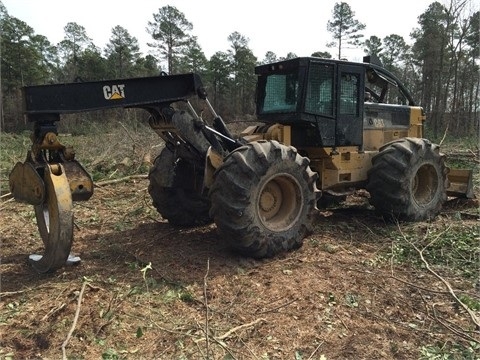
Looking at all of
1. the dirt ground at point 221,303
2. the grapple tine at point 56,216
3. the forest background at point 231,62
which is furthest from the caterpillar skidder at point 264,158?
the forest background at point 231,62

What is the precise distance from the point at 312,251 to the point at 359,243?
0.81 metres

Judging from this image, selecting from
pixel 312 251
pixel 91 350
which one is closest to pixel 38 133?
pixel 91 350

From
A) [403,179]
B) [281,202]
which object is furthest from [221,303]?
[403,179]

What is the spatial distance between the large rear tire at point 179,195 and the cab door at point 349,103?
2.24m

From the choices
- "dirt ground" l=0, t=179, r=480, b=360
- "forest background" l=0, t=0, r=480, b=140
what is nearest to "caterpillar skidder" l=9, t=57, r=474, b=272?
"dirt ground" l=0, t=179, r=480, b=360

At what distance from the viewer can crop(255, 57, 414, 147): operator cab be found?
6191 millimetres

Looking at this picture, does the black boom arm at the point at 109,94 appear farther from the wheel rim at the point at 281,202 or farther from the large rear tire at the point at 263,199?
the wheel rim at the point at 281,202

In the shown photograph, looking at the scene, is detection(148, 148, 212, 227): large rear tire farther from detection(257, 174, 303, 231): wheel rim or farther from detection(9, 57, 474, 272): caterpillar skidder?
detection(257, 174, 303, 231): wheel rim

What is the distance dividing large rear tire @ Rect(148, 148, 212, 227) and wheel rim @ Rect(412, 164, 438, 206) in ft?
11.3

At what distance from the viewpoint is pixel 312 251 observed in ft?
17.9

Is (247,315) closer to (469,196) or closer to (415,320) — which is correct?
(415,320)

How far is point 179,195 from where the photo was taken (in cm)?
633

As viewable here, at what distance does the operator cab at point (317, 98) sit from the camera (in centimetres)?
619

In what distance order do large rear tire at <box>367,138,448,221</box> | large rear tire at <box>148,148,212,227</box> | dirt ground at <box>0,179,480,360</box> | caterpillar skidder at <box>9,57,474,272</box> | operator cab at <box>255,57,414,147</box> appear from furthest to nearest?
large rear tire at <box>367,138,448,221</box>
operator cab at <box>255,57,414,147</box>
large rear tire at <box>148,148,212,227</box>
caterpillar skidder at <box>9,57,474,272</box>
dirt ground at <box>0,179,480,360</box>
